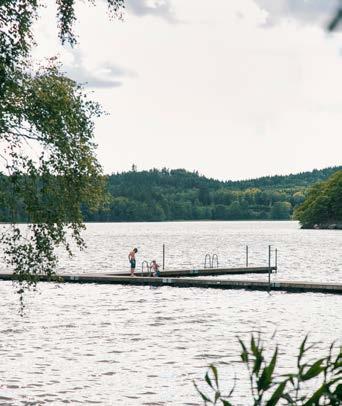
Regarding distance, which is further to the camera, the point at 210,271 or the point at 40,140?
the point at 210,271

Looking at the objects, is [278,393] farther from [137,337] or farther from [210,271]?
[210,271]

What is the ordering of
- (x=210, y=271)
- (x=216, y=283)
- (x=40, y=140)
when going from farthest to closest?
(x=210, y=271)
(x=216, y=283)
(x=40, y=140)

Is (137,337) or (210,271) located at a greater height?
(210,271)

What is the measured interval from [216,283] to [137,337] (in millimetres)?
17264

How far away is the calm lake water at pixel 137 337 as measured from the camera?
822 inches

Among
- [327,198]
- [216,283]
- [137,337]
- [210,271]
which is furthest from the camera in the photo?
[327,198]

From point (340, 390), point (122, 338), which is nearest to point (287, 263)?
point (122, 338)

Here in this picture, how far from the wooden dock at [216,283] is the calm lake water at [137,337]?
47 centimetres

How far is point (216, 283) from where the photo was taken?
4709 cm

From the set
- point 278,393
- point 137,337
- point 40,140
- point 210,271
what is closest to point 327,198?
point 210,271

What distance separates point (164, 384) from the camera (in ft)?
70.5

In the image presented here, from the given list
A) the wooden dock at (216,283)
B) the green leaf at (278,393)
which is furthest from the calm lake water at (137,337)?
the green leaf at (278,393)

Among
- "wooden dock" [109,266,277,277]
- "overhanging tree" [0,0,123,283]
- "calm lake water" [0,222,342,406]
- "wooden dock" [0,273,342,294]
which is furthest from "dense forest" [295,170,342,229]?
"overhanging tree" [0,0,123,283]

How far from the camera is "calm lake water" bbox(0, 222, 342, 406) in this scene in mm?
20875
